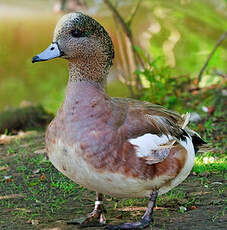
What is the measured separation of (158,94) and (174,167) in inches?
124

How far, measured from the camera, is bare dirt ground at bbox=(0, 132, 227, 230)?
3.47 m

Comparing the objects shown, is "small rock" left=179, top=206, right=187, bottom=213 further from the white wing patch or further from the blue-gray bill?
the blue-gray bill

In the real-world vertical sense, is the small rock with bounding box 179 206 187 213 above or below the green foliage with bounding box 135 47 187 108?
above

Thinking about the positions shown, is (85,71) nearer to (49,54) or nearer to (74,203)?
(49,54)

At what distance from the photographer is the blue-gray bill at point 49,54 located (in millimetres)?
3152

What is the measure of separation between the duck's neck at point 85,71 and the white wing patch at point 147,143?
52 centimetres

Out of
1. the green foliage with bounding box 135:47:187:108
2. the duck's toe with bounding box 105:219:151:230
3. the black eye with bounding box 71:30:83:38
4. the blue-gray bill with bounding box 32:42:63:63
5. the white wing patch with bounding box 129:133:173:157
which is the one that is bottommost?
the green foliage with bounding box 135:47:187:108

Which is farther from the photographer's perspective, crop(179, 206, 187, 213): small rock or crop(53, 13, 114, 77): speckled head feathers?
crop(179, 206, 187, 213): small rock

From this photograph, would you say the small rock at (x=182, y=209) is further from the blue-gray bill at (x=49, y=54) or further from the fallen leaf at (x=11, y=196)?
the blue-gray bill at (x=49, y=54)

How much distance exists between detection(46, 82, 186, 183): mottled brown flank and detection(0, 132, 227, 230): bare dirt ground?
0.43m

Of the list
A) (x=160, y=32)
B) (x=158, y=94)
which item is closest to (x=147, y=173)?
(x=158, y=94)

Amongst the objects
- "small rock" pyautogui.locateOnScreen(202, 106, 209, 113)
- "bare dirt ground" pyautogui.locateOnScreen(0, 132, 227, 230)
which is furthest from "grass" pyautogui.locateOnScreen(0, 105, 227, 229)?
"small rock" pyautogui.locateOnScreen(202, 106, 209, 113)

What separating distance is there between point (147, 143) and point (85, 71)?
0.67 meters

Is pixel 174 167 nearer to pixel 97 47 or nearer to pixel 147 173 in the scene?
pixel 147 173
